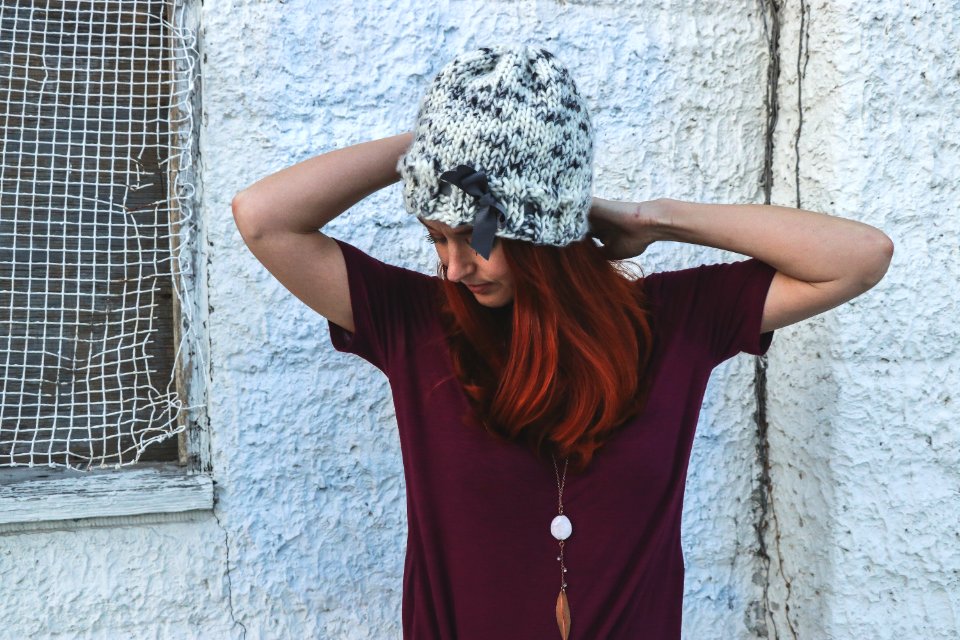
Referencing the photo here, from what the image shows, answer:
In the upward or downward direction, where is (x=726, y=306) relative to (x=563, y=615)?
upward

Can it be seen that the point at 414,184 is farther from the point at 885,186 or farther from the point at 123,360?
the point at 885,186

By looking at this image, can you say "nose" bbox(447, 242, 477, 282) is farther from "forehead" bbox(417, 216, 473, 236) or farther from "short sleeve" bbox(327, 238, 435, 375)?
"short sleeve" bbox(327, 238, 435, 375)

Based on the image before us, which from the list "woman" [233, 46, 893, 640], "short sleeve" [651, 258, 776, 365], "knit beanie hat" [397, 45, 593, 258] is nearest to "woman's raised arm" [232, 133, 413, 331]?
"woman" [233, 46, 893, 640]

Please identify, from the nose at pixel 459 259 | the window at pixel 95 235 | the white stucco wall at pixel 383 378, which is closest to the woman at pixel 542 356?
the nose at pixel 459 259

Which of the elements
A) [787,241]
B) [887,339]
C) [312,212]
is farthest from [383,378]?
[887,339]

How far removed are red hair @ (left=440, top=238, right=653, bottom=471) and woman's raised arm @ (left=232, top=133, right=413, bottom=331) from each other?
0.70 feet

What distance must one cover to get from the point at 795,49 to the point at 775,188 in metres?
0.36

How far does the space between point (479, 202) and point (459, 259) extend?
0.37 feet

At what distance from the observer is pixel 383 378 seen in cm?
216

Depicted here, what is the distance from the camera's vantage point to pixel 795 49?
7.21 feet

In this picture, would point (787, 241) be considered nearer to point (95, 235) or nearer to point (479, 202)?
point (479, 202)

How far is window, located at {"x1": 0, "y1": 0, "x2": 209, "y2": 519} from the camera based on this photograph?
6.66 ft

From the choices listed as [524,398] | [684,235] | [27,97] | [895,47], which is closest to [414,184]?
[524,398]

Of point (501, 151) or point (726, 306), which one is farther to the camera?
point (726, 306)
